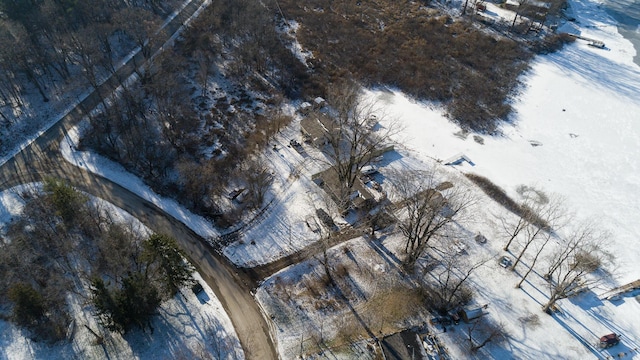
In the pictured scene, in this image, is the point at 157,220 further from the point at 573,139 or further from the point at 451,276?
the point at 573,139

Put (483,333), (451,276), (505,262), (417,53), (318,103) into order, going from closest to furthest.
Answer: (483,333), (451,276), (505,262), (318,103), (417,53)

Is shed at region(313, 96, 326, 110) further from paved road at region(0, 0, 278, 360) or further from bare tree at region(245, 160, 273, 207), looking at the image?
paved road at region(0, 0, 278, 360)

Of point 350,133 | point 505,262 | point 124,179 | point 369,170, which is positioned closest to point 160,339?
point 124,179

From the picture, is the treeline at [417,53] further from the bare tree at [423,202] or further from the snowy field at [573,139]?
the bare tree at [423,202]

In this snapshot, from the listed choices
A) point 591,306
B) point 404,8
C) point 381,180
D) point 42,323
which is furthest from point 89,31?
point 591,306

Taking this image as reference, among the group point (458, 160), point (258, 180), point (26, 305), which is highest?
point (458, 160)
